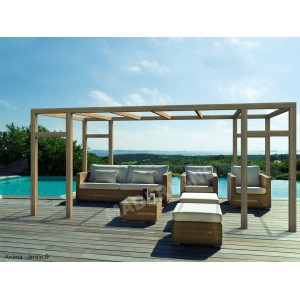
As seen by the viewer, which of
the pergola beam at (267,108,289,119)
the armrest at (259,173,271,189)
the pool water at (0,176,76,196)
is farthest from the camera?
the pool water at (0,176,76,196)

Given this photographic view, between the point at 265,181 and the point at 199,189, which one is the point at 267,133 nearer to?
the point at 265,181

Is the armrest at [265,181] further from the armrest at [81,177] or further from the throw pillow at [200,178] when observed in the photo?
the armrest at [81,177]

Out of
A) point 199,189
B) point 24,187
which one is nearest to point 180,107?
point 199,189

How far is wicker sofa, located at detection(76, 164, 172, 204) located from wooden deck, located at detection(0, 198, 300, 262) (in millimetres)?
1025

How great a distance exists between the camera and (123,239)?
4.69m

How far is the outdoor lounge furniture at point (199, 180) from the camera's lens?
768 centimetres

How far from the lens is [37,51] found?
55.2ft

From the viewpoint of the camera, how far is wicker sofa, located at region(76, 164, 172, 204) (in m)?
7.69

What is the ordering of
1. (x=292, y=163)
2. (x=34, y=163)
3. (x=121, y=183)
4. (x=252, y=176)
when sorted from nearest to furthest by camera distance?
1. (x=292, y=163)
2. (x=34, y=163)
3. (x=252, y=176)
4. (x=121, y=183)

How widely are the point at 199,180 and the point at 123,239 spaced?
3859 mm

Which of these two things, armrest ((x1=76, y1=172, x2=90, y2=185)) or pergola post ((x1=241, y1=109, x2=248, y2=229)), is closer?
pergola post ((x1=241, y1=109, x2=248, y2=229))

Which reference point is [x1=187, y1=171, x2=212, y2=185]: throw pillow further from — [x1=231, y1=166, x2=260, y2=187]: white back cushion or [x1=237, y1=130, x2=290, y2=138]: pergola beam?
[x1=237, y1=130, x2=290, y2=138]: pergola beam

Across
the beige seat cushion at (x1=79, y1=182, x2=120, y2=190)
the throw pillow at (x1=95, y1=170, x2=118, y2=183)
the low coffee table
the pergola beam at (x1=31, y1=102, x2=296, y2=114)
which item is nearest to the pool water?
the throw pillow at (x1=95, y1=170, x2=118, y2=183)
